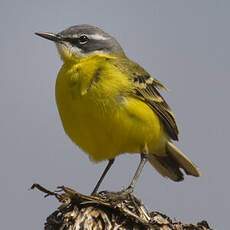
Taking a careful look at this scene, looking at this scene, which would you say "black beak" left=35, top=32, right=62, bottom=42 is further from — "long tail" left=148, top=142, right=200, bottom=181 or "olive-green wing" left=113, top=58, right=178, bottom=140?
"long tail" left=148, top=142, right=200, bottom=181

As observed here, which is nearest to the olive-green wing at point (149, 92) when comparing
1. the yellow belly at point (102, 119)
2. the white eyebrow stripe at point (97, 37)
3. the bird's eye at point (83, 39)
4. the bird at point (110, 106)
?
the bird at point (110, 106)

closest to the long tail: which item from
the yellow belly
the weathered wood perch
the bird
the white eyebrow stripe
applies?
the bird

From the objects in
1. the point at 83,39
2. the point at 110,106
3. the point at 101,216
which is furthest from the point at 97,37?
the point at 101,216

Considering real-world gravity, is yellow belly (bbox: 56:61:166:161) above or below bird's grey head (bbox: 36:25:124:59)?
below

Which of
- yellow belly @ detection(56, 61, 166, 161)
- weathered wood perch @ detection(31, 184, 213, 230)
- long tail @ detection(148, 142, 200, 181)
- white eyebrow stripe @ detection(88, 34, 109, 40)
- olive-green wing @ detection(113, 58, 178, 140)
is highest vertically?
white eyebrow stripe @ detection(88, 34, 109, 40)

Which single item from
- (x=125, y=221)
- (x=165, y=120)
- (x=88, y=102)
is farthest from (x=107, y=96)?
(x=125, y=221)

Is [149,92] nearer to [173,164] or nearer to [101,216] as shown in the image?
[173,164]

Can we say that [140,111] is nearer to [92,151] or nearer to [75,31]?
[92,151]

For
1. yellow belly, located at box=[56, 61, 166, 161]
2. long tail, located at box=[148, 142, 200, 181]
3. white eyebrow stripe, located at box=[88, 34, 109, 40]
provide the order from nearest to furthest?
yellow belly, located at box=[56, 61, 166, 161] < white eyebrow stripe, located at box=[88, 34, 109, 40] < long tail, located at box=[148, 142, 200, 181]

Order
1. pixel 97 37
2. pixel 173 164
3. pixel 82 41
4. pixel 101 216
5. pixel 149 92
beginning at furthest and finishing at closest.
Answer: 1. pixel 173 164
2. pixel 97 37
3. pixel 82 41
4. pixel 149 92
5. pixel 101 216
